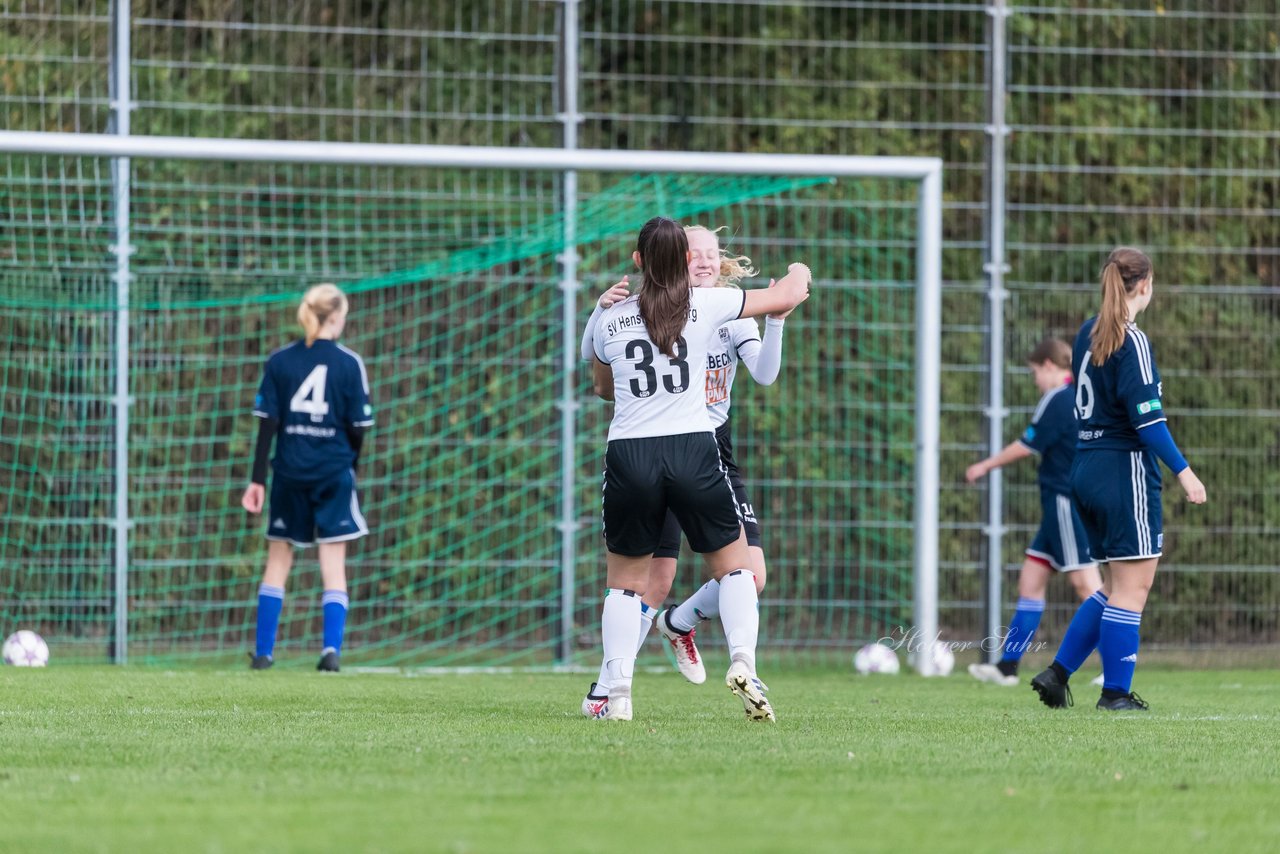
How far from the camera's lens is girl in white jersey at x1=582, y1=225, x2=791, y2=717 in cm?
616

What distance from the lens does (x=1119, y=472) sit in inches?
263

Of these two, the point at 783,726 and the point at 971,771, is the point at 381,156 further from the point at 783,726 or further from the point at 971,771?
the point at 971,771

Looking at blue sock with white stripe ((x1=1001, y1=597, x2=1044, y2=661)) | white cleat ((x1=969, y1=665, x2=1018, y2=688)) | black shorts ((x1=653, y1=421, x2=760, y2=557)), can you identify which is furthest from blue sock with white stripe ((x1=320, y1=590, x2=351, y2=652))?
blue sock with white stripe ((x1=1001, y1=597, x2=1044, y2=661))

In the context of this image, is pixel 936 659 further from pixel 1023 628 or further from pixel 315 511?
pixel 315 511

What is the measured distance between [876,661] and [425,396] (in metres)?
3.22

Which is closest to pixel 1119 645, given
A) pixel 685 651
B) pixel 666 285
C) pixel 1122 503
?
pixel 1122 503

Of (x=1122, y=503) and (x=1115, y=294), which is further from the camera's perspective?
(x=1115, y=294)

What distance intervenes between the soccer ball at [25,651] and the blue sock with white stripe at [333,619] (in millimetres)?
1509

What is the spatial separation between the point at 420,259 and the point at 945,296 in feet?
11.0

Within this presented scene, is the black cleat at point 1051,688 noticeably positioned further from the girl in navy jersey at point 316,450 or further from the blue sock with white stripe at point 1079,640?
the girl in navy jersey at point 316,450

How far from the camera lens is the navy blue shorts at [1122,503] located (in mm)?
6613

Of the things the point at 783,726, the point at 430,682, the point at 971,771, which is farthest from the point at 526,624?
the point at 971,771

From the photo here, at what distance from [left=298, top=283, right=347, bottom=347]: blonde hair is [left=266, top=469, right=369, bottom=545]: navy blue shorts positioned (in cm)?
75

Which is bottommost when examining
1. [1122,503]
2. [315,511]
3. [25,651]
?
[25,651]
